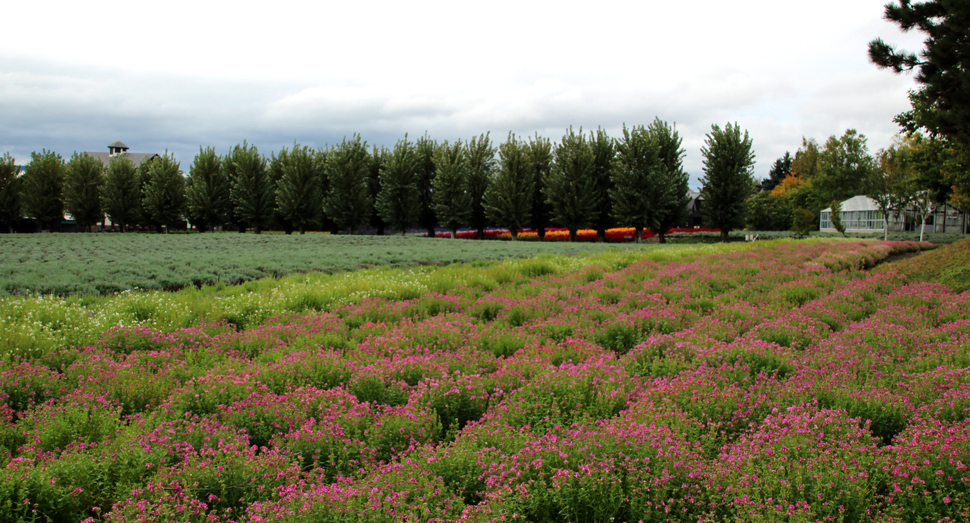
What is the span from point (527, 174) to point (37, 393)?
141 feet

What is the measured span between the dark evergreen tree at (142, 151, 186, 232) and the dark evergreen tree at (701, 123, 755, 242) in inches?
2003

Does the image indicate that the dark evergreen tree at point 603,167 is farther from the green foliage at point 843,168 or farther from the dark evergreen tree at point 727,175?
the green foliage at point 843,168

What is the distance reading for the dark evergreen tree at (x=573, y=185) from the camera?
43219 millimetres

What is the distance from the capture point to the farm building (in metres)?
58.7

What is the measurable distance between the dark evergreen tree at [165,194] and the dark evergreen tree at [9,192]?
37.4 feet

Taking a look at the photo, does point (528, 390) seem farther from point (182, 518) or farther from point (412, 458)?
point (182, 518)

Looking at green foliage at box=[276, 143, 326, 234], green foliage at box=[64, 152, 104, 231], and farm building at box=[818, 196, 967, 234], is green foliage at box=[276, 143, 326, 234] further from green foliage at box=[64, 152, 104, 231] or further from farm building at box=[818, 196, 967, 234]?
farm building at box=[818, 196, 967, 234]

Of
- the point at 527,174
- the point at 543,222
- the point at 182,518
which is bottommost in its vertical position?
the point at 182,518

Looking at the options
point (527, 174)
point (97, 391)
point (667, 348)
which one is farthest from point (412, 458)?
point (527, 174)

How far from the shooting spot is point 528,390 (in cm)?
496

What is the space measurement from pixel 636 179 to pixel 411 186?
20615mm

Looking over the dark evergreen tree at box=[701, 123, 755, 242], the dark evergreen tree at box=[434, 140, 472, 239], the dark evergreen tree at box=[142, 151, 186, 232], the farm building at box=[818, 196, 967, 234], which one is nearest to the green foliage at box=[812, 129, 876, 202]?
the farm building at box=[818, 196, 967, 234]

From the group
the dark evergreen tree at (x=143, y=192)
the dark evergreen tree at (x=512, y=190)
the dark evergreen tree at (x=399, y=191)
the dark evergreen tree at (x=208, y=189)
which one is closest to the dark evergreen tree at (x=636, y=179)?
the dark evergreen tree at (x=512, y=190)

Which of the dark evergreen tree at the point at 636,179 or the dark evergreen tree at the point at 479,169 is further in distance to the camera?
the dark evergreen tree at the point at 479,169
